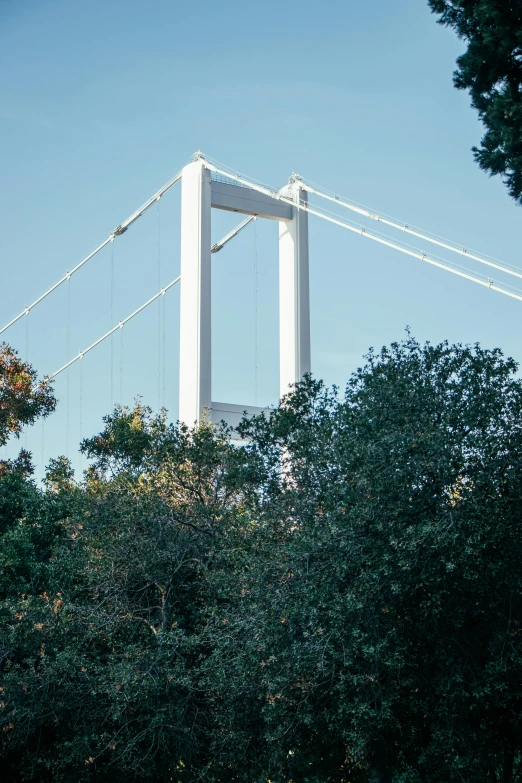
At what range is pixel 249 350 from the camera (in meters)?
35.1

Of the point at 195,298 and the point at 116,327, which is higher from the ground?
the point at 116,327

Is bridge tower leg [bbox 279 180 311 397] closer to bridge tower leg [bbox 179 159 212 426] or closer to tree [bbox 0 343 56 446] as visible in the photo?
bridge tower leg [bbox 179 159 212 426]

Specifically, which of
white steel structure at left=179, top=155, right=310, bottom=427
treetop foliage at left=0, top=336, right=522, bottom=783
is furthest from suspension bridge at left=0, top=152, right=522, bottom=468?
treetop foliage at left=0, top=336, right=522, bottom=783

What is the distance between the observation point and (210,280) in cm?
2861

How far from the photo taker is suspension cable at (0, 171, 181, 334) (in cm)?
3636

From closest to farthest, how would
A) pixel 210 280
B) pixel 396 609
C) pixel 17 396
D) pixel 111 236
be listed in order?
pixel 396 609 < pixel 17 396 < pixel 210 280 < pixel 111 236

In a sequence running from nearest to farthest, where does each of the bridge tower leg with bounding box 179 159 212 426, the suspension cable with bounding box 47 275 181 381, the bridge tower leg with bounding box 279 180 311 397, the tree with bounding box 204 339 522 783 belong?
the tree with bounding box 204 339 522 783 → the bridge tower leg with bounding box 179 159 212 426 → the bridge tower leg with bounding box 279 180 311 397 → the suspension cable with bounding box 47 275 181 381

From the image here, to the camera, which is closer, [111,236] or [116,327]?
[111,236]

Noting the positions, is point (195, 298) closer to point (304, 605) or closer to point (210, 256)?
point (210, 256)

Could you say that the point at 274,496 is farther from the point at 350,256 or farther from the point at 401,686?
the point at 350,256

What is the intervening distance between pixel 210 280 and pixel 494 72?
16.7 metres

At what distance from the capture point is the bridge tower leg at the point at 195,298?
88.6ft

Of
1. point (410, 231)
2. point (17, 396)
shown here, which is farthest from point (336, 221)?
point (17, 396)

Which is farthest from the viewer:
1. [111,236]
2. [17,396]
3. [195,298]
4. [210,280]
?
[111,236]
